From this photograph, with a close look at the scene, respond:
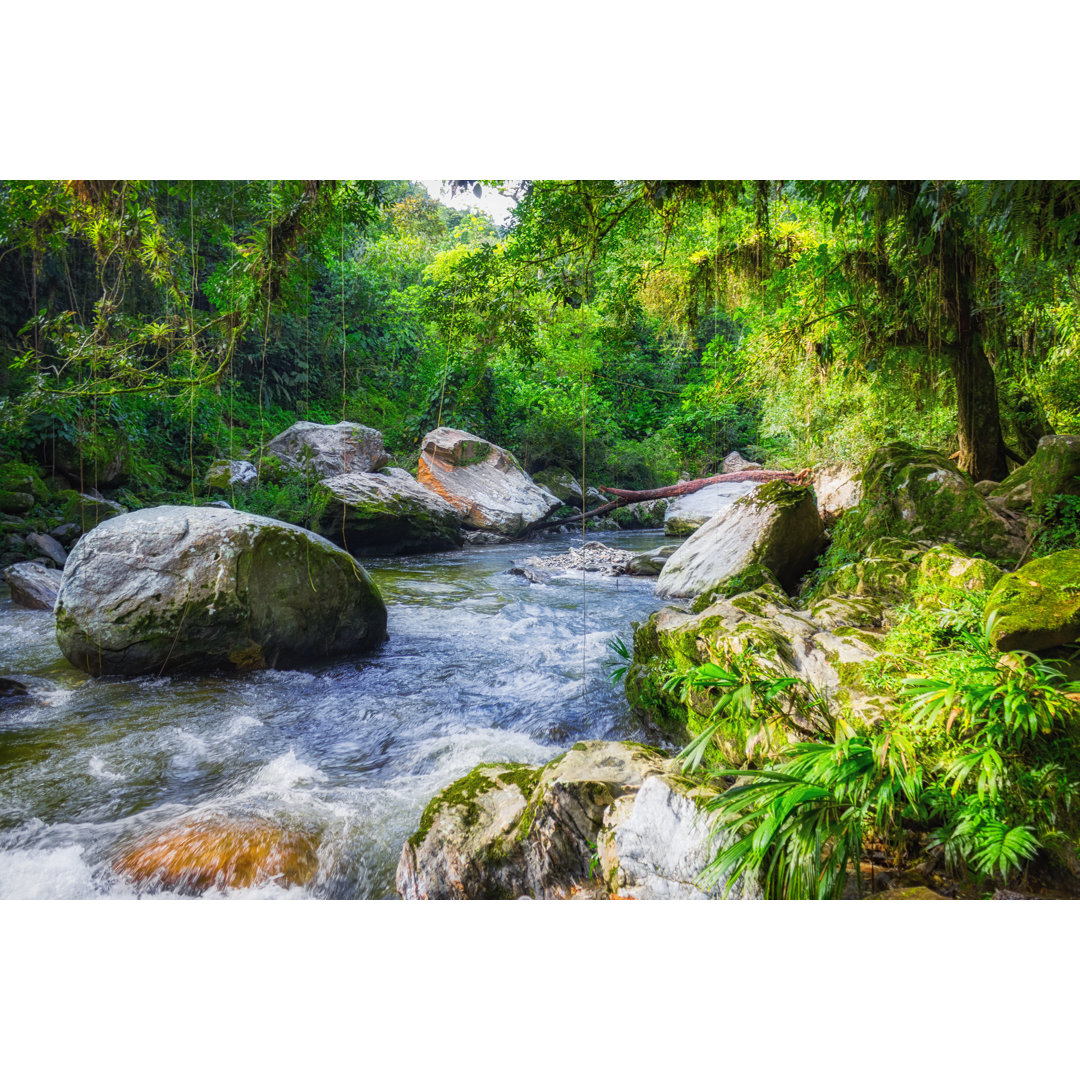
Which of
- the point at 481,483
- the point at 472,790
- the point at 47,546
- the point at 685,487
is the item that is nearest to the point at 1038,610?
the point at 472,790

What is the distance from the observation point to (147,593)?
316cm

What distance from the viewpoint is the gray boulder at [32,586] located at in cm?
431

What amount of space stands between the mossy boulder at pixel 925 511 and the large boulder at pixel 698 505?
250 centimetres

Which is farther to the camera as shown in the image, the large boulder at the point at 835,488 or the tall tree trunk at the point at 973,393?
the large boulder at the point at 835,488

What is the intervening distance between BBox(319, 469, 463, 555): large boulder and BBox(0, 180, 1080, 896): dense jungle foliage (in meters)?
0.42

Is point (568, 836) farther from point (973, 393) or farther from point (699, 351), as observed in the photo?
point (699, 351)

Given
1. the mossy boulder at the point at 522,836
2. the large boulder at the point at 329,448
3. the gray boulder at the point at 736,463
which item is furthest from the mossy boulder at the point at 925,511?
the large boulder at the point at 329,448

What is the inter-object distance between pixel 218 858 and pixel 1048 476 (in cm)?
408

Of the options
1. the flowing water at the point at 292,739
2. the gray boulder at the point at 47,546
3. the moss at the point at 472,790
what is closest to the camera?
the moss at the point at 472,790

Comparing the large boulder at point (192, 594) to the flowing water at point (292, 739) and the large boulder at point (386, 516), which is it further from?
the large boulder at point (386, 516)

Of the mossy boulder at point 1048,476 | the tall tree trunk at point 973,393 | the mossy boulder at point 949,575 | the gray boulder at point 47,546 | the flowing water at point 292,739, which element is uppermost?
the tall tree trunk at point 973,393

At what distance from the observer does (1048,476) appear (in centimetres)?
303

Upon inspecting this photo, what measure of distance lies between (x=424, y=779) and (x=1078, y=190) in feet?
11.3

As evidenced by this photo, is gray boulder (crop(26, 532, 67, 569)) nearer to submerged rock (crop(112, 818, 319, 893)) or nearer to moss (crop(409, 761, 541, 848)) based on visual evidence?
submerged rock (crop(112, 818, 319, 893))
